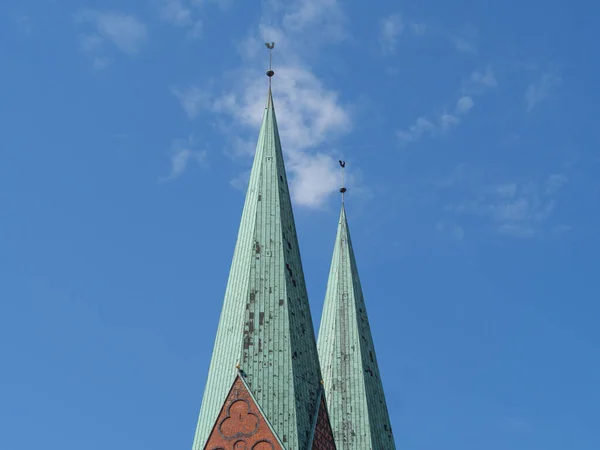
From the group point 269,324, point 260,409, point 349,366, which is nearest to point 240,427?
point 260,409

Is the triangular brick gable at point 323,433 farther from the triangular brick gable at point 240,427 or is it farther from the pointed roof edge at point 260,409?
the triangular brick gable at point 240,427

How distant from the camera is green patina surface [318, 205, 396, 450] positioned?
170 ft

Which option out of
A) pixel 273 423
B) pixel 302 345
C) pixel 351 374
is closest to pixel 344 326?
pixel 351 374

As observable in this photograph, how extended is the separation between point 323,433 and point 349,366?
8029 mm

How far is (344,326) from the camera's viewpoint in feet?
181

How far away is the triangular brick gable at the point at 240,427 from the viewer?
43312mm

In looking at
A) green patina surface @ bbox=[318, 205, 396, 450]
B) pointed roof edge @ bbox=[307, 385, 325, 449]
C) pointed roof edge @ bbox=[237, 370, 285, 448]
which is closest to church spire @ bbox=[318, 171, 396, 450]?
green patina surface @ bbox=[318, 205, 396, 450]

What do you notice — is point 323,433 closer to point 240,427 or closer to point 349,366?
point 240,427

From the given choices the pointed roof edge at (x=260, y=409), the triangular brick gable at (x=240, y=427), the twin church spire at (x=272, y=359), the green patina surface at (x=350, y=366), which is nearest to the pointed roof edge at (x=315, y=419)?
the twin church spire at (x=272, y=359)

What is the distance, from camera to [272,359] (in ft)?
149

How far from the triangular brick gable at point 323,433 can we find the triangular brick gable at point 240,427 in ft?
7.74

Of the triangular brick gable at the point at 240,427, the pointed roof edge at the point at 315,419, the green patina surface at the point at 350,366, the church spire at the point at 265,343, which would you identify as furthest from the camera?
the green patina surface at the point at 350,366

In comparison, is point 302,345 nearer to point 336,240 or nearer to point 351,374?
point 351,374

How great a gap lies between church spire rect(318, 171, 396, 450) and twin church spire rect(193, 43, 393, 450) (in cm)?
5
